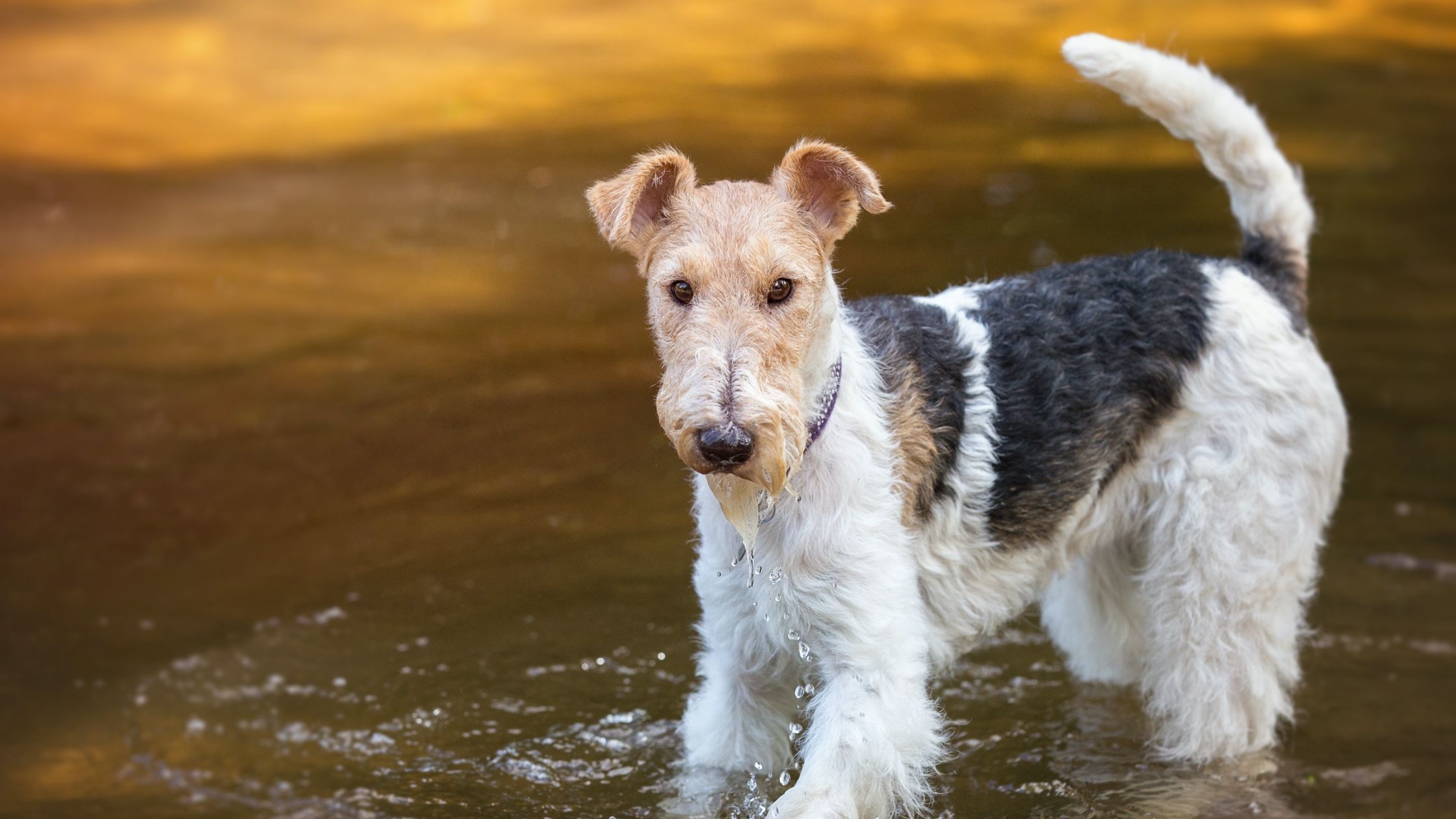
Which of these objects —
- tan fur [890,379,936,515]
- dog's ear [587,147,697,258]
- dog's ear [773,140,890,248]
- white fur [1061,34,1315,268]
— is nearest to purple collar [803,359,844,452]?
tan fur [890,379,936,515]

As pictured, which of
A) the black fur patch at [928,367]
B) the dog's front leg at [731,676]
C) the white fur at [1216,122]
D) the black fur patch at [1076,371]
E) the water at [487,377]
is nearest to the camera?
the dog's front leg at [731,676]

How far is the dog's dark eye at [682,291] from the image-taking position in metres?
3.52

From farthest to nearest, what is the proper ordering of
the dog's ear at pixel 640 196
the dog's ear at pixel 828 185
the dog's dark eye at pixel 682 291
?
the dog's ear at pixel 828 185 < the dog's ear at pixel 640 196 < the dog's dark eye at pixel 682 291

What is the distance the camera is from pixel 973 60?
14.6 m

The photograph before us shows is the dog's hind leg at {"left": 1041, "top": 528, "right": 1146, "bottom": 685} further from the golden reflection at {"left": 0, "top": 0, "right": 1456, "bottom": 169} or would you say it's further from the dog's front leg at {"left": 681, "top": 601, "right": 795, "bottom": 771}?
the golden reflection at {"left": 0, "top": 0, "right": 1456, "bottom": 169}

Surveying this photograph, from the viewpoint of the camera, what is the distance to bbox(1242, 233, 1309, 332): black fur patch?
470 cm

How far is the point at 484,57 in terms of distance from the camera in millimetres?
14227

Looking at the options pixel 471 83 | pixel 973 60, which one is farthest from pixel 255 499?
pixel 973 60

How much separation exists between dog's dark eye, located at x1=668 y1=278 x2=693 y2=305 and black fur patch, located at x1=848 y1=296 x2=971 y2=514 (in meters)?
0.79

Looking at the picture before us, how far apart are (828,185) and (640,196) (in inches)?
20.0

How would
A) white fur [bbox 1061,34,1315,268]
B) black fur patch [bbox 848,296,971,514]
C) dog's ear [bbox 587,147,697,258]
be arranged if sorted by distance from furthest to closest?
white fur [bbox 1061,34,1315,268], black fur patch [bbox 848,296,971,514], dog's ear [bbox 587,147,697,258]

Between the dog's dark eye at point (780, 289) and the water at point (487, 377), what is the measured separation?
171cm

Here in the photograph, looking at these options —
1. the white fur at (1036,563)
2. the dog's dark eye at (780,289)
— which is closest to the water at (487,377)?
the white fur at (1036,563)

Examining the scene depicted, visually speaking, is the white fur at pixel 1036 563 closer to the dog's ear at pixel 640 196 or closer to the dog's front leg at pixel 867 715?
the dog's front leg at pixel 867 715
